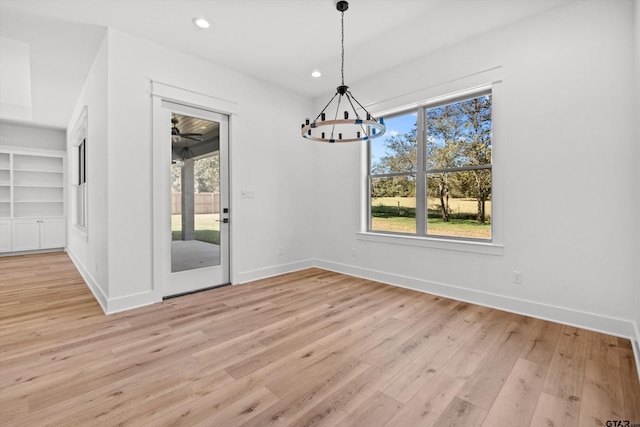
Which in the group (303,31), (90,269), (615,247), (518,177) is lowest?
(90,269)

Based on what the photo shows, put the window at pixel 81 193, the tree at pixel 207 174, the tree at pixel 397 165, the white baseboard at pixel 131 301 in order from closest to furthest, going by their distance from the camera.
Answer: the white baseboard at pixel 131 301, the tree at pixel 207 174, the tree at pixel 397 165, the window at pixel 81 193

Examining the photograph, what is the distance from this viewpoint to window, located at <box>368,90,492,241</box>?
3.63 meters

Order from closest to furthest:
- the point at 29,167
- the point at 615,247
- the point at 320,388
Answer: the point at 320,388 < the point at 615,247 < the point at 29,167

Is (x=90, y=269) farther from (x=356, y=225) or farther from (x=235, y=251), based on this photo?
(x=356, y=225)

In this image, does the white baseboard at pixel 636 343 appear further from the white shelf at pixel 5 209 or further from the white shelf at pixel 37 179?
the white shelf at pixel 5 209

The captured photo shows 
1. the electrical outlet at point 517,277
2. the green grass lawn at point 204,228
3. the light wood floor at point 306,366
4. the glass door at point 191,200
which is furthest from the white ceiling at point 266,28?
the light wood floor at point 306,366

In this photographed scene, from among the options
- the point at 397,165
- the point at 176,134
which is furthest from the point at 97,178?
the point at 397,165

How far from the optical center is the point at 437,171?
3.87m

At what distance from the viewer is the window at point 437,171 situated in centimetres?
363

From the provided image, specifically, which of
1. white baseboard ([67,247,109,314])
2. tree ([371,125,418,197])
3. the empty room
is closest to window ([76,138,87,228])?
the empty room

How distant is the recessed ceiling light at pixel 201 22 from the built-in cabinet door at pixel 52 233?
671 centimetres

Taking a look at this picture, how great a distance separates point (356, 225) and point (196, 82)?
299cm

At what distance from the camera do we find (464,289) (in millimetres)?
3529

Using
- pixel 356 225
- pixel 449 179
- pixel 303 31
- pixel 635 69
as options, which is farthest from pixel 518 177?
pixel 303 31
